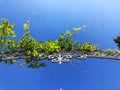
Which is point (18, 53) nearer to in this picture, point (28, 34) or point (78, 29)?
point (28, 34)

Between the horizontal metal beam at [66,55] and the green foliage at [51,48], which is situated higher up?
the green foliage at [51,48]

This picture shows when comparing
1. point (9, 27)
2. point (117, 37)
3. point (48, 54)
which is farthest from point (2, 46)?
point (117, 37)

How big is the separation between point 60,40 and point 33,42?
44.5 inches

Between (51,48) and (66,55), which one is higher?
(51,48)

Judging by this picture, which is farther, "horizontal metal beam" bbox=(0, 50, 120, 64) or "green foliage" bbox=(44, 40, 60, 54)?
"green foliage" bbox=(44, 40, 60, 54)

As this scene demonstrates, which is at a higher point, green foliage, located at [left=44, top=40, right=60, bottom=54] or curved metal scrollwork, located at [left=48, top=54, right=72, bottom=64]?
green foliage, located at [left=44, top=40, right=60, bottom=54]

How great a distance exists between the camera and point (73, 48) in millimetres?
16438

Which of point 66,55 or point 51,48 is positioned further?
point 51,48

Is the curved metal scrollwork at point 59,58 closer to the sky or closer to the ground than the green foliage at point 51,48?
closer to the ground

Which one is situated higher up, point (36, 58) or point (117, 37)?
point (117, 37)

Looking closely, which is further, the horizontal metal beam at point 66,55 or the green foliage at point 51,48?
the green foliage at point 51,48

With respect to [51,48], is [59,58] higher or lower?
lower

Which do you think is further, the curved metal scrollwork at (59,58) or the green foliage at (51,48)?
the green foliage at (51,48)

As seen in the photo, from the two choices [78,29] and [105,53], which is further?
[78,29]
